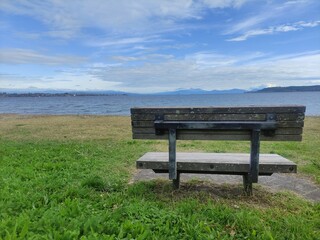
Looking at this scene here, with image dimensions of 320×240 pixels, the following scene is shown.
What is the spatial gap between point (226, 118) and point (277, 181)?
2.54 meters

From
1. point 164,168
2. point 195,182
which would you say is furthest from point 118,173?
point 164,168

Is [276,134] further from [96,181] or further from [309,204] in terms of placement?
[96,181]

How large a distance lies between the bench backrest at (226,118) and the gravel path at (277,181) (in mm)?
1522

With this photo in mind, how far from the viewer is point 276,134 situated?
12.6 ft

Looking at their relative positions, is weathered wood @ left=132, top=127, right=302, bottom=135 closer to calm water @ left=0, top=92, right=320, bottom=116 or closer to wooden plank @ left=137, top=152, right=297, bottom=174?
wooden plank @ left=137, top=152, right=297, bottom=174

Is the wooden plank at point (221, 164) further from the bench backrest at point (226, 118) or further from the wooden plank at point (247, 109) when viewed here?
the wooden plank at point (247, 109)

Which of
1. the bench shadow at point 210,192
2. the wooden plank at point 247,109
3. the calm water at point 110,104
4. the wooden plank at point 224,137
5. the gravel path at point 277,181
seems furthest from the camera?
the calm water at point 110,104

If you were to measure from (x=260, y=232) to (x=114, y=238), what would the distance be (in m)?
1.60

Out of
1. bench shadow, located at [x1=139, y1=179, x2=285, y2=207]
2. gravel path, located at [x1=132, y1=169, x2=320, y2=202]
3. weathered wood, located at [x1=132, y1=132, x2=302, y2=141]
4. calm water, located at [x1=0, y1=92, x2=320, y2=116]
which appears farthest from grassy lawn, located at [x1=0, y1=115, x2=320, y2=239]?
calm water, located at [x1=0, y1=92, x2=320, y2=116]

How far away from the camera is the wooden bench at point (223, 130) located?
12.3ft

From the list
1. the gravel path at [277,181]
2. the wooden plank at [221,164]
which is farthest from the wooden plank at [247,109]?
the gravel path at [277,181]

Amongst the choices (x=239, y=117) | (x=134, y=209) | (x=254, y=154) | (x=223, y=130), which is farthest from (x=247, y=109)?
(x=134, y=209)

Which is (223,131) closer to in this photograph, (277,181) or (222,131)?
(222,131)

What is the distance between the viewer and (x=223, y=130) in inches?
152
